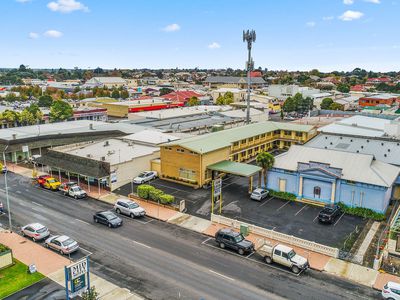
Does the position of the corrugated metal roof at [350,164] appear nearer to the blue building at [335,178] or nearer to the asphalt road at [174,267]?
the blue building at [335,178]

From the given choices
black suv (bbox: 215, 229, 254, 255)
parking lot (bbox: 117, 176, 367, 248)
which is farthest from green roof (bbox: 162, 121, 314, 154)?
black suv (bbox: 215, 229, 254, 255)

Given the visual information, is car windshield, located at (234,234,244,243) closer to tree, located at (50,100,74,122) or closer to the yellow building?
the yellow building

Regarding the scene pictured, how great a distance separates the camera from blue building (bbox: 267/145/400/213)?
145ft

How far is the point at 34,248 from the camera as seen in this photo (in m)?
35.4

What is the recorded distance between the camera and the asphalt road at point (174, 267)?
28266mm

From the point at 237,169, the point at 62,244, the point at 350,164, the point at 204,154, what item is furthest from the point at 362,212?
the point at 62,244

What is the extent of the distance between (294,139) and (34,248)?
190ft

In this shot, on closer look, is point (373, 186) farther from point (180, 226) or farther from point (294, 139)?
point (294, 139)

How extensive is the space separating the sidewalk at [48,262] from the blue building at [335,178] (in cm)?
2849

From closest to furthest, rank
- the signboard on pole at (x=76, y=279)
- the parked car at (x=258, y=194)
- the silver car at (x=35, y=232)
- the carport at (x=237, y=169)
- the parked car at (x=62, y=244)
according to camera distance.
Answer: the signboard on pole at (x=76, y=279) < the parked car at (x=62, y=244) < the silver car at (x=35, y=232) < the parked car at (x=258, y=194) < the carport at (x=237, y=169)

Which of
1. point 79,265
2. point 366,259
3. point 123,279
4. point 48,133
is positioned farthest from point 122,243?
point 48,133

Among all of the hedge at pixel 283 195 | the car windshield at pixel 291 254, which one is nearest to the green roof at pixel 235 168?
the hedge at pixel 283 195

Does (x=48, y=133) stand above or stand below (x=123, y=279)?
above

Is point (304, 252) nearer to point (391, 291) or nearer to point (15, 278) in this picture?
point (391, 291)
